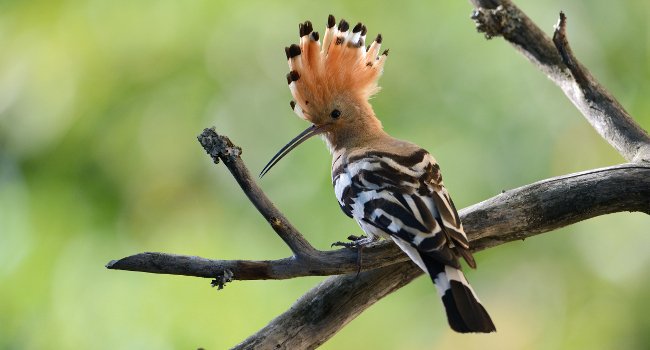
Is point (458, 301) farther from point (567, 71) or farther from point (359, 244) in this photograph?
point (567, 71)

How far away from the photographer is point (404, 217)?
60.6 inches

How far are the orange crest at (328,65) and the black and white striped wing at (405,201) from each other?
0.26 metres

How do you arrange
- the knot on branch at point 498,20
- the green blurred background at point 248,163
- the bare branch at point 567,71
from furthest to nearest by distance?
the green blurred background at point 248,163, the knot on branch at point 498,20, the bare branch at point 567,71

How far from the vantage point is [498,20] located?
1971 mm

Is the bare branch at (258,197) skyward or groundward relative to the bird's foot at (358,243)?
skyward

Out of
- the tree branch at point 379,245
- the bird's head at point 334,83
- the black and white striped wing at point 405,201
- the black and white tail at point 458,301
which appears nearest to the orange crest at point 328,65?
the bird's head at point 334,83

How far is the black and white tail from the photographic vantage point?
4.66 feet

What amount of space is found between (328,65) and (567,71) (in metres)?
0.55

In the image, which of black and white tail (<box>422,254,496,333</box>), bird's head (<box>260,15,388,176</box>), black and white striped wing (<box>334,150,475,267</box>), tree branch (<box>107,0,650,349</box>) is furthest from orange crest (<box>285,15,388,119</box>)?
black and white tail (<box>422,254,496,333</box>)

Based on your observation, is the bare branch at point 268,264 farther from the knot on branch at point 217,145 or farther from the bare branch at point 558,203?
the knot on branch at point 217,145

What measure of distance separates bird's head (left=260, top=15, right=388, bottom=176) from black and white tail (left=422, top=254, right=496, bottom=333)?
612 mm

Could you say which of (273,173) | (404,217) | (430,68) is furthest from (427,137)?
(404,217)

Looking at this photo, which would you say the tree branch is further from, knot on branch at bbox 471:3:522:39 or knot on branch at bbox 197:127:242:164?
knot on branch at bbox 471:3:522:39

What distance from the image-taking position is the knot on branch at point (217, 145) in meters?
1.47
